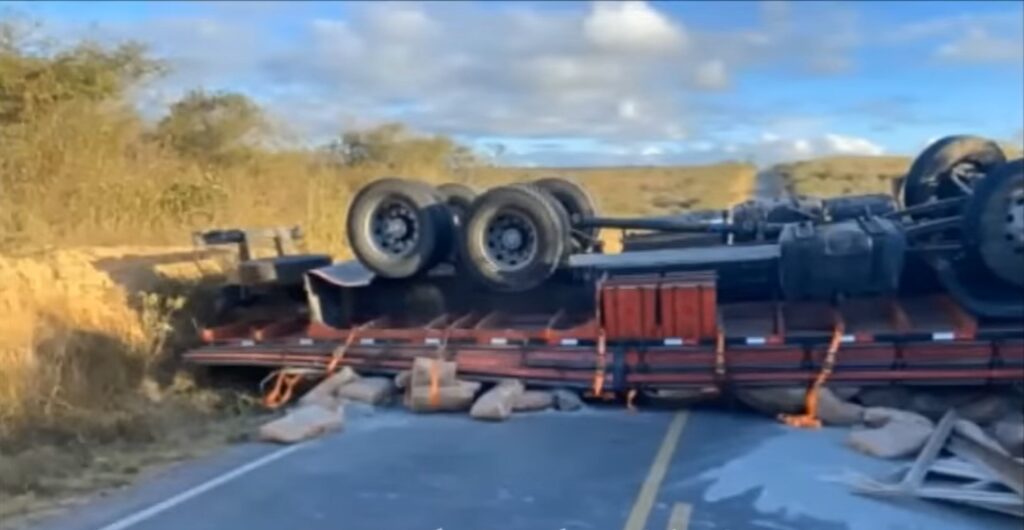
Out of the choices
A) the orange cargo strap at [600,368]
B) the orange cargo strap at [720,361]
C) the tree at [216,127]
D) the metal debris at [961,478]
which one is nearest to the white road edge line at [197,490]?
the orange cargo strap at [600,368]

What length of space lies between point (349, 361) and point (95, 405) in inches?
95.1

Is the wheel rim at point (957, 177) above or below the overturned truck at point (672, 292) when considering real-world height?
above

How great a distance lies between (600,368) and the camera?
10688mm

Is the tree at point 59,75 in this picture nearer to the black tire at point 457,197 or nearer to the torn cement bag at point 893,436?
the black tire at point 457,197

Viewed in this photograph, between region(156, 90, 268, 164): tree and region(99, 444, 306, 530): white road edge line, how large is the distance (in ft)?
48.0

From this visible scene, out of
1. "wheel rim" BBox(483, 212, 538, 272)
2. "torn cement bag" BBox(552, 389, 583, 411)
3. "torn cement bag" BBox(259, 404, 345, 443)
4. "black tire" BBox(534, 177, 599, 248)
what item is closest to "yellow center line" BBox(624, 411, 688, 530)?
"torn cement bag" BBox(552, 389, 583, 411)

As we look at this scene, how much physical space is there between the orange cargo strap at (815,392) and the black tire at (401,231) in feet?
13.6

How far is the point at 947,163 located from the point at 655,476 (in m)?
6.35

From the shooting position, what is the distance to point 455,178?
3002cm

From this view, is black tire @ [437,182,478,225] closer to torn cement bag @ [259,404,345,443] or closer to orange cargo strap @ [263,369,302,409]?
orange cargo strap @ [263,369,302,409]

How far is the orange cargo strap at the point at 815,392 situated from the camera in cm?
999

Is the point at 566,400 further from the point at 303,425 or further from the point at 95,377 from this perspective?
the point at 95,377

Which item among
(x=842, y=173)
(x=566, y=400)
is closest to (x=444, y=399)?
(x=566, y=400)

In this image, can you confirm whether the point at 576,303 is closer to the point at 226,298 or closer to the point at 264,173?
the point at 226,298
